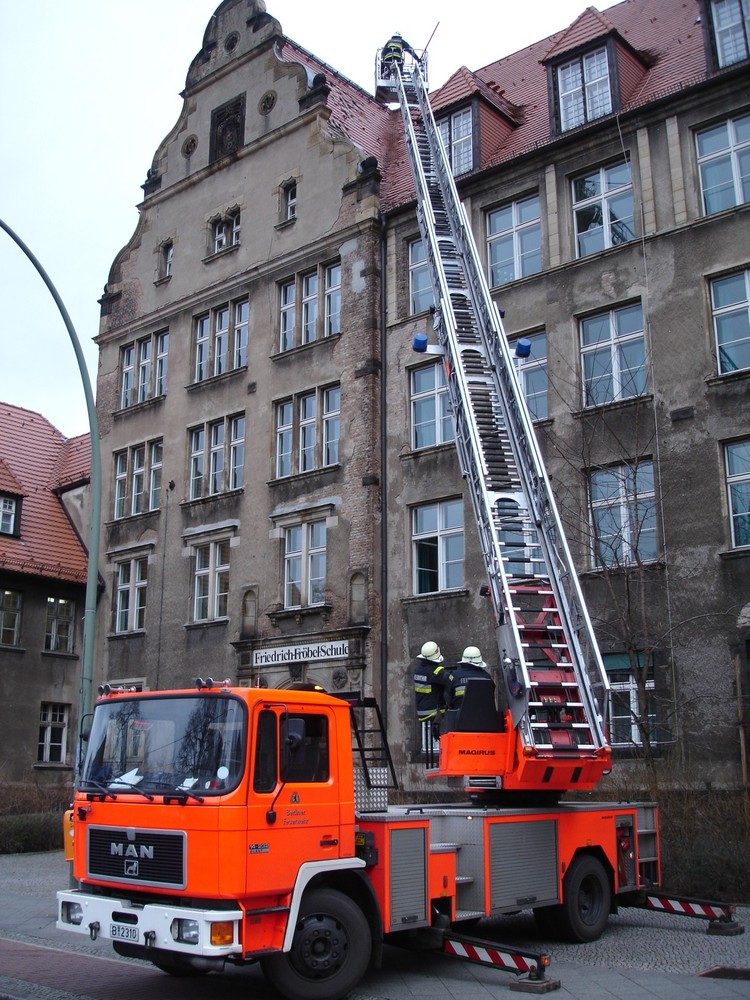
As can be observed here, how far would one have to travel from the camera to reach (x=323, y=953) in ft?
26.2

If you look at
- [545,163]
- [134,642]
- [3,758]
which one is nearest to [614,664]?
[545,163]

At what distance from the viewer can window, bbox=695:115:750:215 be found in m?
19.1

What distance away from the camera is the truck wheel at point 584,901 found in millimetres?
10289

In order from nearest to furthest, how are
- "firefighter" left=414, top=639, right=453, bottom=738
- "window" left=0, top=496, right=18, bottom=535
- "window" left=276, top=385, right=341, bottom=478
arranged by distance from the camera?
1. "firefighter" left=414, top=639, right=453, bottom=738
2. "window" left=276, top=385, right=341, bottom=478
3. "window" left=0, top=496, right=18, bottom=535

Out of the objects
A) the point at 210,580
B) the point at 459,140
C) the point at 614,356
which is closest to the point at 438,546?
the point at 614,356

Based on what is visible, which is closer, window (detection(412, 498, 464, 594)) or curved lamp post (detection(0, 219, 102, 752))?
curved lamp post (detection(0, 219, 102, 752))

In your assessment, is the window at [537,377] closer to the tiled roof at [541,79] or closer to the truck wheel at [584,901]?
the tiled roof at [541,79]

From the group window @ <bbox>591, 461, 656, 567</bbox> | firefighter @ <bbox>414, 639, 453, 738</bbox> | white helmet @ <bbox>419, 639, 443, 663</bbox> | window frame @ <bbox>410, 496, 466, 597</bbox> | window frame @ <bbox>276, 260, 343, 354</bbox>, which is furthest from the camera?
window frame @ <bbox>276, 260, 343, 354</bbox>

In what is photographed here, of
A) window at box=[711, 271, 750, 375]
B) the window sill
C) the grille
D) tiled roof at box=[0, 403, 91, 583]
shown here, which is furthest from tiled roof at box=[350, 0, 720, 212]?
the grille

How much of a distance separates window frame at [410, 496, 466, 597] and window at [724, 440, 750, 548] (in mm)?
5485

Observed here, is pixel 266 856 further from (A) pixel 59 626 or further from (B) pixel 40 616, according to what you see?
(A) pixel 59 626

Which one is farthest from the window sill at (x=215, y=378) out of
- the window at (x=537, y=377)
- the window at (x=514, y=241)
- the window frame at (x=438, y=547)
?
the window at (x=537, y=377)

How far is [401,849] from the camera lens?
345 inches

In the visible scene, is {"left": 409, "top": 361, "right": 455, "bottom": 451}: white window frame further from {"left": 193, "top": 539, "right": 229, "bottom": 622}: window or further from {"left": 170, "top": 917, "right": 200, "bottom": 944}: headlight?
{"left": 170, "top": 917, "right": 200, "bottom": 944}: headlight
